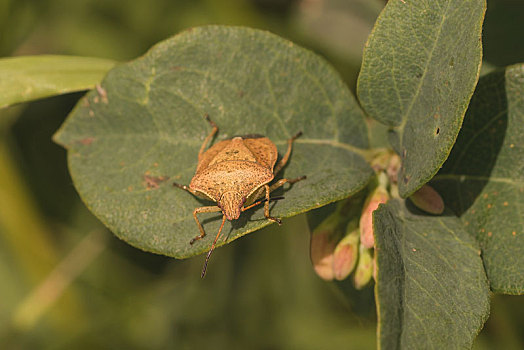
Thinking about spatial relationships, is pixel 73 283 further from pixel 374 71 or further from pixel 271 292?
pixel 374 71

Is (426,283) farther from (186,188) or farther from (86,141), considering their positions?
(86,141)

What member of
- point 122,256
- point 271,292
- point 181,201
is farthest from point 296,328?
point 181,201

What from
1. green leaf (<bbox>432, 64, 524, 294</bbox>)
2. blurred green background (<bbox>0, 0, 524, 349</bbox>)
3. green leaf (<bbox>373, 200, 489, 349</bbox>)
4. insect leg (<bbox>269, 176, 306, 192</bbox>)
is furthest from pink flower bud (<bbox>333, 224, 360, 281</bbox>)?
blurred green background (<bbox>0, 0, 524, 349</bbox>)

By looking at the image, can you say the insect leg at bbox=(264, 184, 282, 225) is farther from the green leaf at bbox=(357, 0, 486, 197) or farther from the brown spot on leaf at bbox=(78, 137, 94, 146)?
the brown spot on leaf at bbox=(78, 137, 94, 146)

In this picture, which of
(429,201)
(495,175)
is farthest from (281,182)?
(495,175)

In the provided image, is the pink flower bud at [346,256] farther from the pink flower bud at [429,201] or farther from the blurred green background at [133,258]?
the blurred green background at [133,258]

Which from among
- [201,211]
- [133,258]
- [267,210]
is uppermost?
[267,210]
